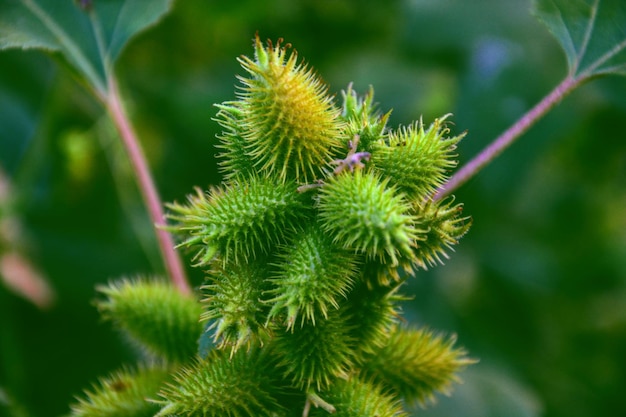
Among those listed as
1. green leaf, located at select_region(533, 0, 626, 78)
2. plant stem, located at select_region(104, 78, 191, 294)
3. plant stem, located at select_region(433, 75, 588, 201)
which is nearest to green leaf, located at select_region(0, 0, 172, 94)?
plant stem, located at select_region(104, 78, 191, 294)

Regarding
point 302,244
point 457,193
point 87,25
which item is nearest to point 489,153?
point 302,244

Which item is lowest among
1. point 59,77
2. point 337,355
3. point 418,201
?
point 337,355

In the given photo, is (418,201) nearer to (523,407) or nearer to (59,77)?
(523,407)

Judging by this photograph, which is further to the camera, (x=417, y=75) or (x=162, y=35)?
(x=162, y=35)

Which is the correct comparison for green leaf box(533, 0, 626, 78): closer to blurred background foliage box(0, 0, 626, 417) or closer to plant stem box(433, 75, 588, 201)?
plant stem box(433, 75, 588, 201)

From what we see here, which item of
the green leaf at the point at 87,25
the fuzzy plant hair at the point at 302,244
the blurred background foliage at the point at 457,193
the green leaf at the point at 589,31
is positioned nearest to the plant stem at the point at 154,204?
the green leaf at the point at 87,25

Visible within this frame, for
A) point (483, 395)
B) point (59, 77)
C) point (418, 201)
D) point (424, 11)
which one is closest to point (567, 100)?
point (424, 11)
